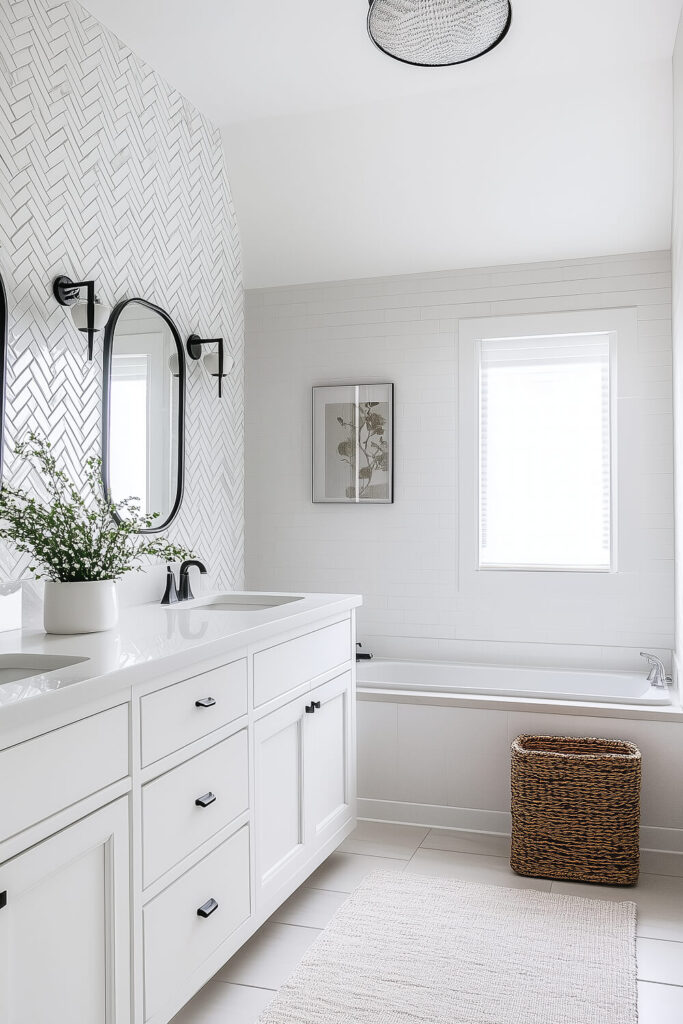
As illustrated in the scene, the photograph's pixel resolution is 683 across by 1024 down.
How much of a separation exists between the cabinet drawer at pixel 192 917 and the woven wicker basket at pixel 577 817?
1.17 metres

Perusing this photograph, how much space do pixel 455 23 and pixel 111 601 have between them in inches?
71.8

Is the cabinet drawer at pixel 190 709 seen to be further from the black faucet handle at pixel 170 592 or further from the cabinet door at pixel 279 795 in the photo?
the black faucet handle at pixel 170 592

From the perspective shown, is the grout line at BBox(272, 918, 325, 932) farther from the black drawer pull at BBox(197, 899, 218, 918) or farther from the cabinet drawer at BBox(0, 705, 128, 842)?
the cabinet drawer at BBox(0, 705, 128, 842)

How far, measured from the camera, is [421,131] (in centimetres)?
345

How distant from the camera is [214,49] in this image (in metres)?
3.00

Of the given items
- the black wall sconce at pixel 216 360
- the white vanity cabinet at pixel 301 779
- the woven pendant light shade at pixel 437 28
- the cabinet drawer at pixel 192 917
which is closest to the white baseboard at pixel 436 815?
the white vanity cabinet at pixel 301 779

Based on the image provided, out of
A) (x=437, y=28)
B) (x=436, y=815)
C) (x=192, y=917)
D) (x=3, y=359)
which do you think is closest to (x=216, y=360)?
(x=3, y=359)

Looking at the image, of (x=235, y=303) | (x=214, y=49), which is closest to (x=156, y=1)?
(x=214, y=49)

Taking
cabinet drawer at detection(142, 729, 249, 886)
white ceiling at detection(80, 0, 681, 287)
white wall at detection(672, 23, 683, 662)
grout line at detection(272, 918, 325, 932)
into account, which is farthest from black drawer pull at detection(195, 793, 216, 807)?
white ceiling at detection(80, 0, 681, 287)

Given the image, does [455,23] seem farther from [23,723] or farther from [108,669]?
[23,723]

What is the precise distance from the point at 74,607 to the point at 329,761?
115 centimetres

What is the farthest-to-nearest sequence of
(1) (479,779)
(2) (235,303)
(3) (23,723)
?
(2) (235,303) < (1) (479,779) < (3) (23,723)

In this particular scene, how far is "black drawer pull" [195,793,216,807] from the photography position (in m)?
2.00

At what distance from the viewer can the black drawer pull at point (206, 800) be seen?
2.00m
